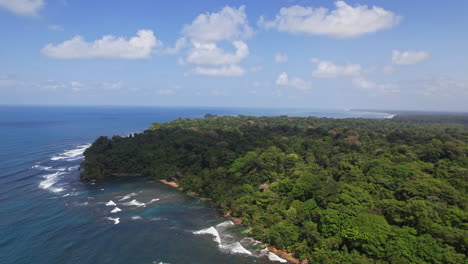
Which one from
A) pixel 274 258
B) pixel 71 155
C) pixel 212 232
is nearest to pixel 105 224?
pixel 212 232

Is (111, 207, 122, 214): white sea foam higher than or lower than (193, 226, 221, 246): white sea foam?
higher

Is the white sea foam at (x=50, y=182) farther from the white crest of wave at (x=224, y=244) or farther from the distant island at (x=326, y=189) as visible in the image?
the white crest of wave at (x=224, y=244)

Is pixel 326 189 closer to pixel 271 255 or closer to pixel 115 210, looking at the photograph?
pixel 271 255

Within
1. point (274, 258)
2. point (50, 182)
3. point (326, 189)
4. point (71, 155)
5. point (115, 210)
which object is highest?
point (326, 189)

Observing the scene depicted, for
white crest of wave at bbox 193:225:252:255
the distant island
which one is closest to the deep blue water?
white crest of wave at bbox 193:225:252:255

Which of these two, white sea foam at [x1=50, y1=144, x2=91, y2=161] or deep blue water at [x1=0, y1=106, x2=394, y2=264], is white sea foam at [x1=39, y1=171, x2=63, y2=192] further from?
white sea foam at [x1=50, y1=144, x2=91, y2=161]

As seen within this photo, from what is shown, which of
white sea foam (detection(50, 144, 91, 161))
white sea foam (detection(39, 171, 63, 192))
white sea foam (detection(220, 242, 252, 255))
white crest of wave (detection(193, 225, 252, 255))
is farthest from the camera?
white sea foam (detection(50, 144, 91, 161))
